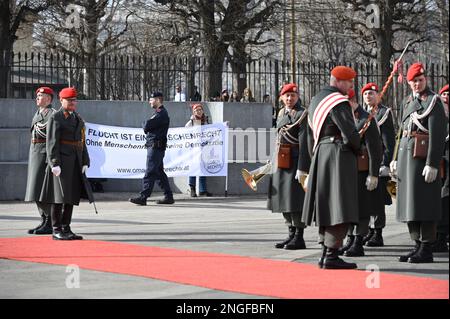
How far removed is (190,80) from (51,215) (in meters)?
9.96

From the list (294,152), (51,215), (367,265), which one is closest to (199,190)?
(51,215)

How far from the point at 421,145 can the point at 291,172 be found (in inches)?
71.0

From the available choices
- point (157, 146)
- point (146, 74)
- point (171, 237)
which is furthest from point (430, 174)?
point (146, 74)

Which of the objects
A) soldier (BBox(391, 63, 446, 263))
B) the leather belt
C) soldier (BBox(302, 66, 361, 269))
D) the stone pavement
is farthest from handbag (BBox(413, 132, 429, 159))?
the leather belt

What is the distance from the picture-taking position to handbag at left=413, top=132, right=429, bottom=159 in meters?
10.8

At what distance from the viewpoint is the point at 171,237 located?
45.3 feet

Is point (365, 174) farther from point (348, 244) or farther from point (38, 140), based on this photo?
point (38, 140)

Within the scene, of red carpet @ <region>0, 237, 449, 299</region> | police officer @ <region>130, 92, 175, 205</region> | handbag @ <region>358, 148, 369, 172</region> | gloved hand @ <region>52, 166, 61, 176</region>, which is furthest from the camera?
police officer @ <region>130, 92, 175, 205</region>

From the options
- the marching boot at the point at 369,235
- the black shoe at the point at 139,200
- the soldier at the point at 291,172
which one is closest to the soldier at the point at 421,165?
the soldier at the point at 291,172

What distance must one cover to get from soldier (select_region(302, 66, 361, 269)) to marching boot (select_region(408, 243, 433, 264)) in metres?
0.76

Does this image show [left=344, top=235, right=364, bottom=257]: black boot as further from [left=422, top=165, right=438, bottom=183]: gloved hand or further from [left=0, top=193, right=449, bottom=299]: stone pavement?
[left=422, top=165, right=438, bottom=183]: gloved hand

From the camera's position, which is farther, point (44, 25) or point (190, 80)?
point (44, 25)
